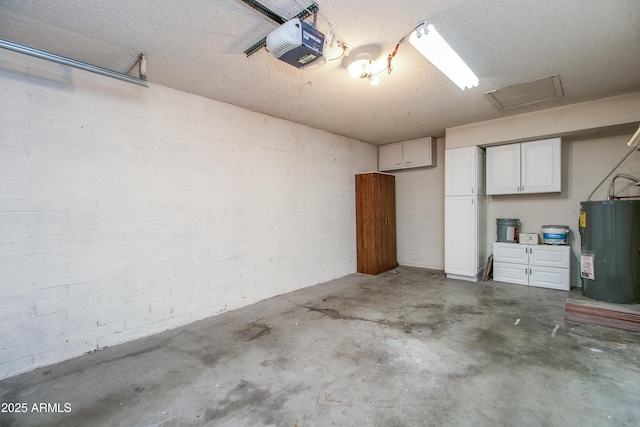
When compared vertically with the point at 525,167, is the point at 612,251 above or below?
below

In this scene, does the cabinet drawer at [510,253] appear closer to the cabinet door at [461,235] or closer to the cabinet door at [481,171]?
the cabinet door at [461,235]

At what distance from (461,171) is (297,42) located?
13.2ft

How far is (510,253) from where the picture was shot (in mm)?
4637

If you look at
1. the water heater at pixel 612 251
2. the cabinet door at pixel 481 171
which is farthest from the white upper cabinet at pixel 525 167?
the water heater at pixel 612 251

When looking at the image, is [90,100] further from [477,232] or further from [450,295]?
[477,232]


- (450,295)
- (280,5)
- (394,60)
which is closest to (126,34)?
(280,5)

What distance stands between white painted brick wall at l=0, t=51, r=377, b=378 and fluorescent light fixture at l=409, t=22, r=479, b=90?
2.45m

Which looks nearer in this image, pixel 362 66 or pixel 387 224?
pixel 362 66

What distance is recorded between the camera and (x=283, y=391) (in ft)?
6.61

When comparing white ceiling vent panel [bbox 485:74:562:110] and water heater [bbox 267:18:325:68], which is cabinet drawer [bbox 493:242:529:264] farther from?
water heater [bbox 267:18:325:68]

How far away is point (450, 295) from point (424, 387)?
2.40 metres

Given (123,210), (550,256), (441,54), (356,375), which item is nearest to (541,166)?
(550,256)

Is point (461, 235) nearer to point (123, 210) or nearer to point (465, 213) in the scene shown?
point (465, 213)

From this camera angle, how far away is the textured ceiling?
6.48 feet
